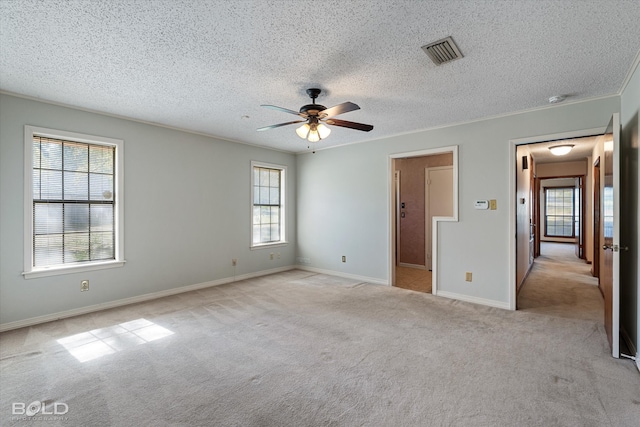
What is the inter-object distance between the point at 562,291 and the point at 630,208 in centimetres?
243

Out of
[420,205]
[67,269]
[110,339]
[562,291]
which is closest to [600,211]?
[562,291]

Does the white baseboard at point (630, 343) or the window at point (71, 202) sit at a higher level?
the window at point (71, 202)

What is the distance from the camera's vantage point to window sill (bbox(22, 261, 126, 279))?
3392 millimetres

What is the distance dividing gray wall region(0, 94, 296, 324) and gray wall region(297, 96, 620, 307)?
3.20 ft

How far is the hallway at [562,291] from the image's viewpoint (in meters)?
3.86

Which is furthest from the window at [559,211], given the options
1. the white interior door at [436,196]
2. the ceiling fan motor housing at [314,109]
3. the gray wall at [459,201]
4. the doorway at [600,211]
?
the ceiling fan motor housing at [314,109]

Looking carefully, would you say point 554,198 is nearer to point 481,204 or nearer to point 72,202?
point 481,204

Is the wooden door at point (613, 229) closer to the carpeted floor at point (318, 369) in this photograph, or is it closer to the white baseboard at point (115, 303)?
the carpeted floor at point (318, 369)

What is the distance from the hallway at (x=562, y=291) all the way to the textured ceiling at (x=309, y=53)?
101 inches

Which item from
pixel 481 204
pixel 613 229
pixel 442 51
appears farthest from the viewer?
pixel 481 204

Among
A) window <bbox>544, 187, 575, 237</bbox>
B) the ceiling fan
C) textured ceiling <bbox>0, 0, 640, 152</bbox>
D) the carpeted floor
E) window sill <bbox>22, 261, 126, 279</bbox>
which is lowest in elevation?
the carpeted floor

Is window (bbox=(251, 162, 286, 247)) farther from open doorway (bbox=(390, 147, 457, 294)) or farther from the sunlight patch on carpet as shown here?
the sunlight patch on carpet

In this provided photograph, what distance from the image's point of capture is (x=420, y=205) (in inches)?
263

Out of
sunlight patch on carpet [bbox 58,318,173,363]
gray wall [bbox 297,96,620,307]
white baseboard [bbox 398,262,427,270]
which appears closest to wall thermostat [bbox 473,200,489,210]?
gray wall [bbox 297,96,620,307]
